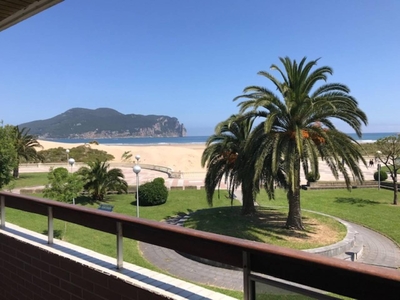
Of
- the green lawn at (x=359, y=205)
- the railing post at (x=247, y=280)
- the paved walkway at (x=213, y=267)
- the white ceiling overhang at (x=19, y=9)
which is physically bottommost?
the paved walkway at (x=213, y=267)

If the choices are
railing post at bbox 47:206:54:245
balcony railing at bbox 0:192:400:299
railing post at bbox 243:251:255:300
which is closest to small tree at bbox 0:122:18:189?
railing post at bbox 47:206:54:245

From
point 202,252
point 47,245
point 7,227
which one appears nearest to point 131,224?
point 202,252

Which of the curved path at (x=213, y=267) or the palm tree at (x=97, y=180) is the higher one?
the palm tree at (x=97, y=180)

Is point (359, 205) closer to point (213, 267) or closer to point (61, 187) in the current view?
point (213, 267)

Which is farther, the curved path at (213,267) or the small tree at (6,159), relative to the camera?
the small tree at (6,159)

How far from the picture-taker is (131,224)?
239 cm

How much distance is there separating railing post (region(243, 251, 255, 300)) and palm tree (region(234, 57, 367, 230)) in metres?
8.52

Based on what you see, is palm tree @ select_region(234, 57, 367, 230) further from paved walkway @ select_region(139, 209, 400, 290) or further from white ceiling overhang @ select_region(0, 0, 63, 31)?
white ceiling overhang @ select_region(0, 0, 63, 31)

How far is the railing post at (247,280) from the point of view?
1.75 m

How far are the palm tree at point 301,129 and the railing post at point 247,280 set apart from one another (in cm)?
852

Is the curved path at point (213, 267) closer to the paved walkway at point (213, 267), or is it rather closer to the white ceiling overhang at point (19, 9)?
the paved walkway at point (213, 267)

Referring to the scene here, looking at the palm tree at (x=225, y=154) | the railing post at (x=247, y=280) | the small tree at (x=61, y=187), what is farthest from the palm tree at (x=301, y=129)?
the railing post at (x=247, y=280)

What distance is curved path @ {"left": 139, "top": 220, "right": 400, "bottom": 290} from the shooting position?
8.00 metres

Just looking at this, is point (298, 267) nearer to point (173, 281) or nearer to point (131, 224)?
point (173, 281)
